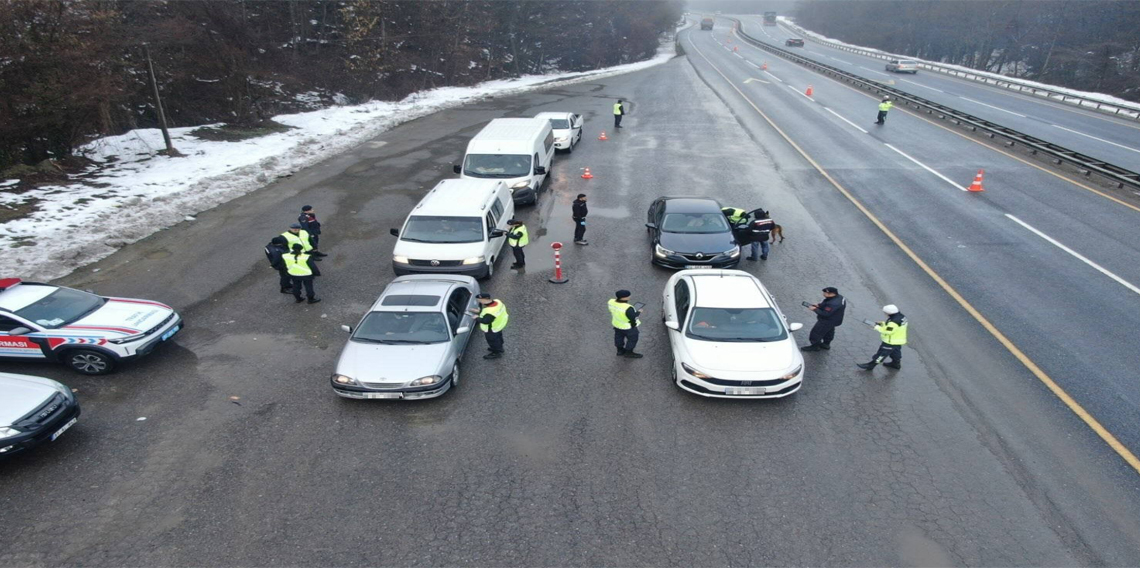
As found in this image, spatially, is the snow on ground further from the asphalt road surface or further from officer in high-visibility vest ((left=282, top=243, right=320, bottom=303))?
officer in high-visibility vest ((left=282, top=243, right=320, bottom=303))

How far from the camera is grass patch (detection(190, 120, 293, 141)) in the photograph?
24531 millimetres

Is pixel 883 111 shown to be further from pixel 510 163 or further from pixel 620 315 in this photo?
pixel 620 315

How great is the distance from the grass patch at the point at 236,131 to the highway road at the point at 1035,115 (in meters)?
34.9

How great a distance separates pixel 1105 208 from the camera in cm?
1689

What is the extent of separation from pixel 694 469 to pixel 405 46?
43.4m

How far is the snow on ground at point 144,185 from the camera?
14.1 meters

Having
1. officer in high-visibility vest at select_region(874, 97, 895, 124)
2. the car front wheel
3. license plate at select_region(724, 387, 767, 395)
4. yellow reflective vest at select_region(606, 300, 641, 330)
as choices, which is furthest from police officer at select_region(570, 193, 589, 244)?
officer in high-visibility vest at select_region(874, 97, 895, 124)

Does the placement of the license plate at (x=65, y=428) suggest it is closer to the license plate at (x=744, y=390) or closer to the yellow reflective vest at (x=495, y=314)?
the yellow reflective vest at (x=495, y=314)

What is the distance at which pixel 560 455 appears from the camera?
777 centimetres

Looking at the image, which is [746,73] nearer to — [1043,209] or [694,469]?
[1043,209]

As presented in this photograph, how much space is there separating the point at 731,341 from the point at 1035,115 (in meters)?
34.7

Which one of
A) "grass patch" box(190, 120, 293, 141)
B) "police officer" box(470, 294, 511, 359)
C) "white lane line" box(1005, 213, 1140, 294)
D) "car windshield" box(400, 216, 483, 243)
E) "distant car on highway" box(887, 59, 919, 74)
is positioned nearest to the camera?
"police officer" box(470, 294, 511, 359)

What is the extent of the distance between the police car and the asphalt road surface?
0.42 m

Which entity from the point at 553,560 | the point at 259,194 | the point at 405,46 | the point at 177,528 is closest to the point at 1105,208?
the point at 553,560
